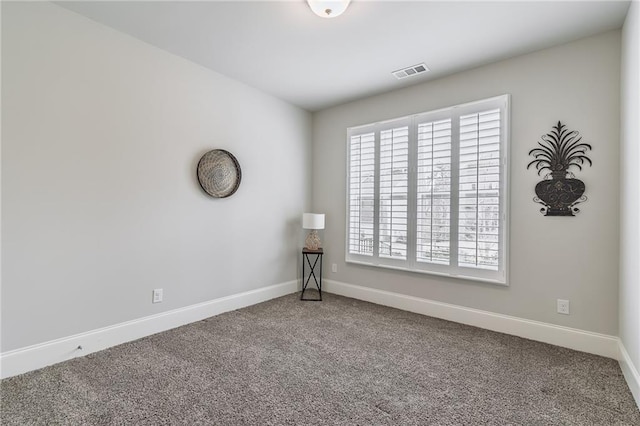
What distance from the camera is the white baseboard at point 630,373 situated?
187 centimetres

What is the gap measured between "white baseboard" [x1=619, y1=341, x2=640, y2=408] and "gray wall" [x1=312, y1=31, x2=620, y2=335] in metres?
0.27

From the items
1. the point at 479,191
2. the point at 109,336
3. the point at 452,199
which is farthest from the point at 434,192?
the point at 109,336

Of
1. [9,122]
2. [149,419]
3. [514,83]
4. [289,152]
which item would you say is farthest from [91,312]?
[514,83]

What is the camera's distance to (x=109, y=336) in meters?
2.55

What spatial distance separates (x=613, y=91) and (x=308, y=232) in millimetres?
3510

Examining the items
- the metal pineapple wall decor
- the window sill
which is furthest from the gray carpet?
the metal pineapple wall decor

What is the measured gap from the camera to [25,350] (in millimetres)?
2148

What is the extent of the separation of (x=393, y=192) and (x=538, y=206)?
1.47 m

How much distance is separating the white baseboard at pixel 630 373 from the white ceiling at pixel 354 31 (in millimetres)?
2512

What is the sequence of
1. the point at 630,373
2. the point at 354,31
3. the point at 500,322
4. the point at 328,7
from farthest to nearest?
the point at 500,322 → the point at 354,31 → the point at 328,7 → the point at 630,373

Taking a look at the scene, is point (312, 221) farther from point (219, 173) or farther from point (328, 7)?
point (328, 7)

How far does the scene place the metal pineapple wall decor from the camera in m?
2.61

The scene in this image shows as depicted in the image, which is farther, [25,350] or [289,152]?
[289,152]

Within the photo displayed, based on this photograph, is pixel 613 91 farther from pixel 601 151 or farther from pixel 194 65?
pixel 194 65
